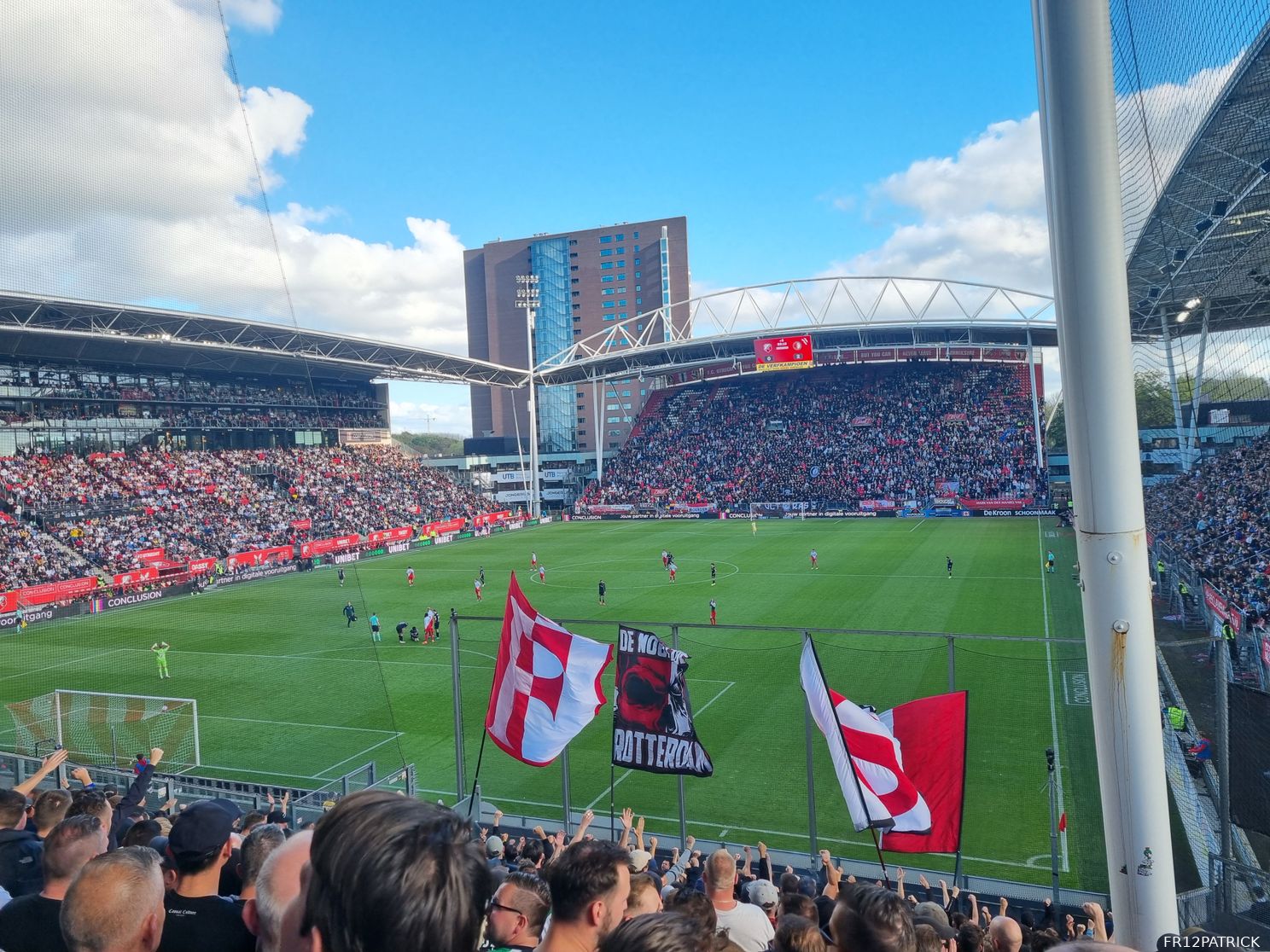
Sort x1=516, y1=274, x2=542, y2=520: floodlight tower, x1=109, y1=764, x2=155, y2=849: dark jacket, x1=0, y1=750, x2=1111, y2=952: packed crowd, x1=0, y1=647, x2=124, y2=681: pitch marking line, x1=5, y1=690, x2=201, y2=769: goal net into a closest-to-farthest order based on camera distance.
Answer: x1=0, y1=750, x2=1111, y2=952: packed crowd, x1=109, y1=764, x2=155, y2=849: dark jacket, x1=5, y1=690, x2=201, y2=769: goal net, x1=0, y1=647, x2=124, y2=681: pitch marking line, x1=516, y1=274, x2=542, y2=520: floodlight tower

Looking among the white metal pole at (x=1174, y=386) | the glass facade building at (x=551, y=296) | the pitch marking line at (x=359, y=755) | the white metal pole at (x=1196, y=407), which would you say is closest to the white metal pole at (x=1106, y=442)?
the pitch marking line at (x=359, y=755)

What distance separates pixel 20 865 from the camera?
16.0 feet

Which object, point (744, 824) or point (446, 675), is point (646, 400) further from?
point (744, 824)

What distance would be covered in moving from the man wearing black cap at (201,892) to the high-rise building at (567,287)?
109 meters

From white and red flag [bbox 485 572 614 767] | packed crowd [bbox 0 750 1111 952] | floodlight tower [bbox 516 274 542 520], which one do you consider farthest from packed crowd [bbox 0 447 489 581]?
packed crowd [bbox 0 750 1111 952]

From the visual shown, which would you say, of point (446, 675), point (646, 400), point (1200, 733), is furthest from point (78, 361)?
point (1200, 733)

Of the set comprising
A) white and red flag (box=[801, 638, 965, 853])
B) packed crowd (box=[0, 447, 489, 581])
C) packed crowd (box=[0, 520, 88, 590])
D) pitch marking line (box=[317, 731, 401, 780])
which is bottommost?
pitch marking line (box=[317, 731, 401, 780])

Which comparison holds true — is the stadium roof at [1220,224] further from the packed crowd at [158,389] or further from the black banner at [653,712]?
the packed crowd at [158,389]

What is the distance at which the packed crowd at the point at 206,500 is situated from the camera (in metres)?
41.6

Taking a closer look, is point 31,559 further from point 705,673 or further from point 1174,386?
point 1174,386

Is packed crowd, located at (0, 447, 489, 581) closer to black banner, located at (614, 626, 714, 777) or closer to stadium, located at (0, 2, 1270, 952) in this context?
stadium, located at (0, 2, 1270, 952)

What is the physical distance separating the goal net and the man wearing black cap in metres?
14.8

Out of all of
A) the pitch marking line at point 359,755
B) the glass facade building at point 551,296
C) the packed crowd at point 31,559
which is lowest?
the pitch marking line at point 359,755

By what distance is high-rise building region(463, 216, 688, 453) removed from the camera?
381ft
